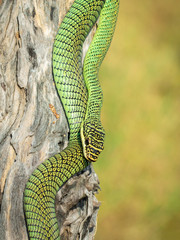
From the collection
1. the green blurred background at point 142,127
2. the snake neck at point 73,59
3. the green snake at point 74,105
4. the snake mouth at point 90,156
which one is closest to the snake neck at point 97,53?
the green snake at point 74,105

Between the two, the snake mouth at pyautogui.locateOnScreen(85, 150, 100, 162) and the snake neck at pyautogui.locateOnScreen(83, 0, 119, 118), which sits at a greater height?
the snake neck at pyautogui.locateOnScreen(83, 0, 119, 118)

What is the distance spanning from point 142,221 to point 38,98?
3964 millimetres

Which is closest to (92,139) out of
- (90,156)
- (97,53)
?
(90,156)

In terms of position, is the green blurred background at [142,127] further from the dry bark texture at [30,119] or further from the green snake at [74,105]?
the dry bark texture at [30,119]

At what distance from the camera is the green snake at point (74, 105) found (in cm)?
312

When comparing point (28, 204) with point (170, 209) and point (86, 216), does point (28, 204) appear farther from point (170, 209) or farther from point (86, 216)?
point (170, 209)

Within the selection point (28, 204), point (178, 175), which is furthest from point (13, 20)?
point (178, 175)

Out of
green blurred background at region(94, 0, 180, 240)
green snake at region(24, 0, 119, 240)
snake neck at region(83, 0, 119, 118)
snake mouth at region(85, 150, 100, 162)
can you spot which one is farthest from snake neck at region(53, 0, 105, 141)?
green blurred background at region(94, 0, 180, 240)

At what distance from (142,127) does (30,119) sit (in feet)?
13.1

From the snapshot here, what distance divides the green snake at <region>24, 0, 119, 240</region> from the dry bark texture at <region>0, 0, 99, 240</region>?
3.0 inches

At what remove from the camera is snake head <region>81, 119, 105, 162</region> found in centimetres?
341

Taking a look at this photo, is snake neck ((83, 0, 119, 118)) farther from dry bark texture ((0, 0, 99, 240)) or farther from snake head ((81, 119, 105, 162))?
dry bark texture ((0, 0, 99, 240))

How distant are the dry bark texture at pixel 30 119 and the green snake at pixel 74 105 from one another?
8 centimetres

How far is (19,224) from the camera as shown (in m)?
3.06
